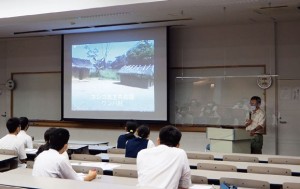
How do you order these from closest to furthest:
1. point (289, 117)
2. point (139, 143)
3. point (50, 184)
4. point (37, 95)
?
point (50, 184) < point (139, 143) < point (289, 117) < point (37, 95)

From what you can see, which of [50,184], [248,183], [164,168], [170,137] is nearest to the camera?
[50,184]

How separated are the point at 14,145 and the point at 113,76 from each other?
4.11 m

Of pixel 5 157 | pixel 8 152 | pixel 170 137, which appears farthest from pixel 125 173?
pixel 8 152

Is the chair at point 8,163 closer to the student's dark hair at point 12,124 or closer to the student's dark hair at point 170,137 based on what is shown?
the student's dark hair at point 12,124

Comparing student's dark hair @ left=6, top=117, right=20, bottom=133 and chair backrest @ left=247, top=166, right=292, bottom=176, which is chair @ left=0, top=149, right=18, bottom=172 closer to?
student's dark hair @ left=6, top=117, right=20, bottom=133

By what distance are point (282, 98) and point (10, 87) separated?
732 centimetres

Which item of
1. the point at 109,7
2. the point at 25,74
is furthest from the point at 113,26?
the point at 25,74

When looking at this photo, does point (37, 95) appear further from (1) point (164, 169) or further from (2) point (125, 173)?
(1) point (164, 169)

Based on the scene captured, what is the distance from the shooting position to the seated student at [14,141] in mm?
5039

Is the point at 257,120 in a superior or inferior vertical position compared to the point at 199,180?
superior

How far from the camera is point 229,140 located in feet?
20.5

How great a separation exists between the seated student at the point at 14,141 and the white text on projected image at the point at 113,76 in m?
3.73

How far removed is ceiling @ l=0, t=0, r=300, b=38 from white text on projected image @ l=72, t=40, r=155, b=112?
1.74 ft

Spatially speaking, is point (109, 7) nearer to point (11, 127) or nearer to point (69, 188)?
point (11, 127)
